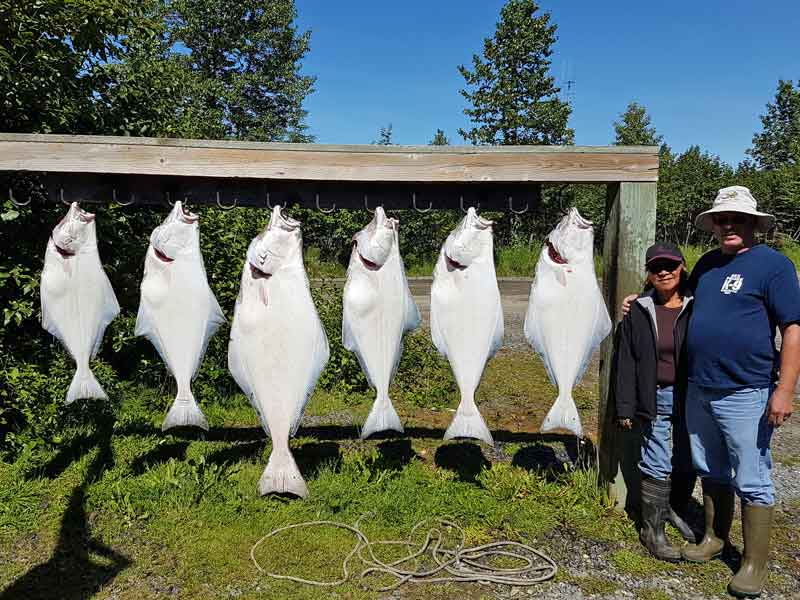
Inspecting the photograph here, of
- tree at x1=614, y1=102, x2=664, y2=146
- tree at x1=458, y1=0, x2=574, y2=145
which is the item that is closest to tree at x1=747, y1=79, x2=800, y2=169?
tree at x1=614, y1=102, x2=664, y2=146

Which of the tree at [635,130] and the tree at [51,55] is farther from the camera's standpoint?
the tree at [635,130]

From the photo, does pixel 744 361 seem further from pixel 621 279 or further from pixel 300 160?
pixel 300 160

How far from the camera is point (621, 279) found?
10.8 feet

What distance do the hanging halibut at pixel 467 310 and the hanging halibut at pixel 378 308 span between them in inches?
7.7

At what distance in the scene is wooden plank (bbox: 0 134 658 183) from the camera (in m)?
3.00

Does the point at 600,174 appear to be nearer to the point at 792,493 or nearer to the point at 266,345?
the point at 266,345

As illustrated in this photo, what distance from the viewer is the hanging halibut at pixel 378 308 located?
2789 millimetres

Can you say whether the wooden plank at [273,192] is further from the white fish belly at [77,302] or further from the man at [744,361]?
the man at [744,361]

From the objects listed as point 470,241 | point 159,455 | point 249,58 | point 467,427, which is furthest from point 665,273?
point 249,58

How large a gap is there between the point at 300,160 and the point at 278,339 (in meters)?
0.96

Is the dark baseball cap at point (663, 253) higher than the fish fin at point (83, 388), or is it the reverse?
the dark baseball cap at point (663, 253)

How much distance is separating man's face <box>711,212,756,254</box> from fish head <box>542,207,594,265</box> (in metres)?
0.60

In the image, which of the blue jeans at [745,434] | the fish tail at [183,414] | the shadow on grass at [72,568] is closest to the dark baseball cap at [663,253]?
the blue jeans at [745,434]

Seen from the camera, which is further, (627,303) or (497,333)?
(627,303)
